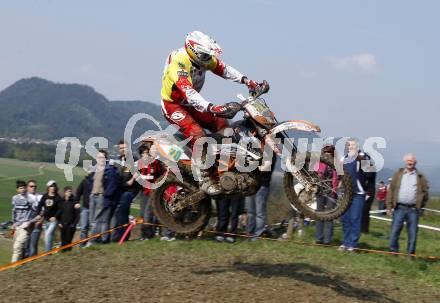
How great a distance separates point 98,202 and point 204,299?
4.55m

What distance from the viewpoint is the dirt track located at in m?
7.71

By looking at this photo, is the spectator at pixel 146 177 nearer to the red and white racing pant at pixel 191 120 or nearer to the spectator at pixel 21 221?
the red and white racing pant at pixel 191 120

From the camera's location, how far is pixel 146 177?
9.21 m

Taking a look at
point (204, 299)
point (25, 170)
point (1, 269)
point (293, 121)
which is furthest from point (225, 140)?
point (25, 170)

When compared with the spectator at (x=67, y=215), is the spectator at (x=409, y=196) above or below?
above

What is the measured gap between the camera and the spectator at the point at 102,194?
11188mm

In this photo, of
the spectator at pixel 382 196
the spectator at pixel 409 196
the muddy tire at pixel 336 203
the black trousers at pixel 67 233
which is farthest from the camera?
the spectator at pixel 382 196

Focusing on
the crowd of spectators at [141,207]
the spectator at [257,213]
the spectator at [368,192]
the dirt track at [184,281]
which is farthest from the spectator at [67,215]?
the spectator at [368,192]

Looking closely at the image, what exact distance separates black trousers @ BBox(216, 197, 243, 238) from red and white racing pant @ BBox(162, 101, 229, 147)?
3762 millimetres

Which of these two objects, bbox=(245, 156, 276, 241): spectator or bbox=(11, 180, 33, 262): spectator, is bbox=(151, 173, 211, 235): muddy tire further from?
bbox=(11, 180, 33, 262): spectator

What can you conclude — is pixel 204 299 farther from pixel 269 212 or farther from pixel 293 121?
pixel 269 212

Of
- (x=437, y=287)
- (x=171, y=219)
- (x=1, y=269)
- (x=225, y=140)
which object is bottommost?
(x=1, y=269)

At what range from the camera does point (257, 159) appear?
711 cm

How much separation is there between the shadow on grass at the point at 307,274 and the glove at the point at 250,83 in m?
2.82
